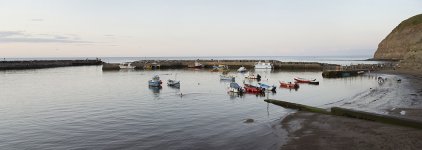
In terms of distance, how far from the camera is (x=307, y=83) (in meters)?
72.2

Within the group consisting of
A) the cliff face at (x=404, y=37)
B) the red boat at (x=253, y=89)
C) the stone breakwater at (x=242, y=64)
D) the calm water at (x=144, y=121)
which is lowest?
the calm water at (x=144, y=121)

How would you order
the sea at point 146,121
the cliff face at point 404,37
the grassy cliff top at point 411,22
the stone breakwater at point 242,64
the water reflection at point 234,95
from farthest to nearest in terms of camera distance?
1. the grassy cliff top at point 411,22
2. the cliff face at point 404,37
3. the stone breakwater at point 242,64
4. the water reflection at point 234,95
5. the sea at point 146,121

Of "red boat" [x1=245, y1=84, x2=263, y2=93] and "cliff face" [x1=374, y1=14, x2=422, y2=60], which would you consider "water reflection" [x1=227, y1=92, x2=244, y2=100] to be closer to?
"red boat" [x1=245, y1=84, x2=263, y2=93]

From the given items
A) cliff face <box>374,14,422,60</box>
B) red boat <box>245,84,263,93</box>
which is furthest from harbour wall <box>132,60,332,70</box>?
red boat <box>245,84,263,93</box>

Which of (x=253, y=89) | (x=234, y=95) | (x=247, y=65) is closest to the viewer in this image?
(x=234, y=95)

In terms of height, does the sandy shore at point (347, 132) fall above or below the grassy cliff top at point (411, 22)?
below

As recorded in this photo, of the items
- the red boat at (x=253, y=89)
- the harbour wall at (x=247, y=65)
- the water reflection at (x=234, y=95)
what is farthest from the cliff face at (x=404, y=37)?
the water reflection at (x=234, y=95)

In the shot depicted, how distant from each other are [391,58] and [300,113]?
17966cm

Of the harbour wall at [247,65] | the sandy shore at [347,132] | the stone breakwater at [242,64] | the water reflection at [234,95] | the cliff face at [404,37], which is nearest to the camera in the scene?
the sandy shore at [347,132]

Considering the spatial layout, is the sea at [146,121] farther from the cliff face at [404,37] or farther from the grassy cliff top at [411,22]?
the grassy cliff top at [411,22]

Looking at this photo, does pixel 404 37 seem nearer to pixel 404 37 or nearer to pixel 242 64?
pixel 404 37

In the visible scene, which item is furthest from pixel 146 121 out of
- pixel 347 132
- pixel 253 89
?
pixel 253 89

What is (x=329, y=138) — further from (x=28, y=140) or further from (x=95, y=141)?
(x=28, y=140)

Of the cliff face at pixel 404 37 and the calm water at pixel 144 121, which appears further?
the cliff face at pixel 404 37
